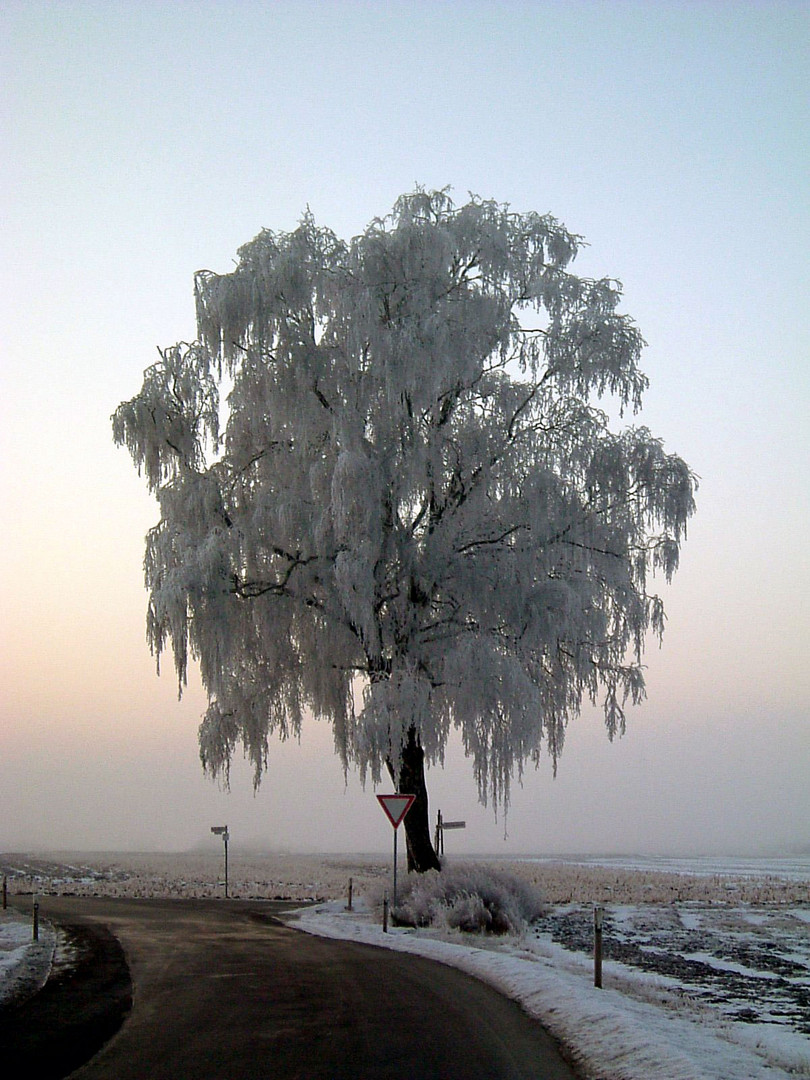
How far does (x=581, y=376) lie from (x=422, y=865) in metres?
11.0

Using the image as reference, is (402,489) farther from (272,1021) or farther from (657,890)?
(657,890)

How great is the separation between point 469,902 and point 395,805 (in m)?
2.10

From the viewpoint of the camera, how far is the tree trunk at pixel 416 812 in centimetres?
2156

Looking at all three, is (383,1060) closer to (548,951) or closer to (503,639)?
(548,951)

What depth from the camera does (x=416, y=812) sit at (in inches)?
872

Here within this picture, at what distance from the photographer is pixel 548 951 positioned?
16.2 metres

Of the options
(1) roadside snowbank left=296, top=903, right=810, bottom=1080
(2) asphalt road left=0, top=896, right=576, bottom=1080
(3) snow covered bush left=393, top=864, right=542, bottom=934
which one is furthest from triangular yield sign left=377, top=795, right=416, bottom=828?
(1) roadside snowbank left=296, top=903, right=810, bottom=1080

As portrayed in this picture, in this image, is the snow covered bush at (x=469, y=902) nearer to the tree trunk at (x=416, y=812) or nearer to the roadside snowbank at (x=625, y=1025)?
the tree trunk at (x=416, y=812)

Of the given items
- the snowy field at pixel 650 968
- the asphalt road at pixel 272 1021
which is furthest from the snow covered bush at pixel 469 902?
the asphalt road at pixel 272 1021

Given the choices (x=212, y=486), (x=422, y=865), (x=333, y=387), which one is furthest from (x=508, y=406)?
(x=422, y=865)

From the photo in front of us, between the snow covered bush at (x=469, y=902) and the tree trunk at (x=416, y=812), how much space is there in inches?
41.1

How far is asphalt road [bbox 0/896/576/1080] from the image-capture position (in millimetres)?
8180

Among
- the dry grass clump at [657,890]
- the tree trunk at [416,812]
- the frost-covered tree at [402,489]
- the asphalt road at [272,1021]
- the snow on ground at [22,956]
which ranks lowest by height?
the dry grass clump at [657,890]

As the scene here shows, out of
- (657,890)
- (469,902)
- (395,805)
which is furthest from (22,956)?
(657,890)
